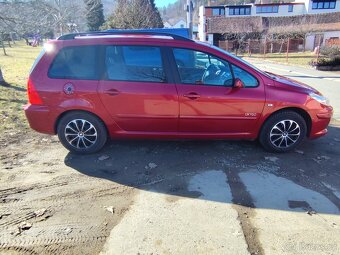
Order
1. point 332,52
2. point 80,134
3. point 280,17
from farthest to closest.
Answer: point 280,17 < point 332,52 < point 80,134

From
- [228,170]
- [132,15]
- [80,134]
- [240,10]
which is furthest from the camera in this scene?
[240,10]

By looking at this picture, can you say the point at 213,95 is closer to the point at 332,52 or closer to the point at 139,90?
the point at 139,90

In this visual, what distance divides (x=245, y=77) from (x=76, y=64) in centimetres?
248

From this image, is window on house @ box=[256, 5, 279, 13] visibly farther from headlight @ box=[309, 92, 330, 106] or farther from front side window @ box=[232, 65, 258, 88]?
front side window @ box=[232, 65, 258, 88]

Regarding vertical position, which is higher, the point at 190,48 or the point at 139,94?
the point at 190,48

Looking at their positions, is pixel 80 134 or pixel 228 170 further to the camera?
pixel 80 134

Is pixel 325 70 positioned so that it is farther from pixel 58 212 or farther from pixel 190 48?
pixel 58 212

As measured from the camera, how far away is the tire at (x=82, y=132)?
459 cm

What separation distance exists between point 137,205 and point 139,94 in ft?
5.42

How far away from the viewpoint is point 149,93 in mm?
4426

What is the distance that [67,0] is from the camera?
1880 cm

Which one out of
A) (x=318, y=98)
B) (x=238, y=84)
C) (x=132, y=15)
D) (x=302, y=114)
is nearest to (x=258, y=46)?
(x=132, y=15)

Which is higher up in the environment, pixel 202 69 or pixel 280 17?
pixel 280 17

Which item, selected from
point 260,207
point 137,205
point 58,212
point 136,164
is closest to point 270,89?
point 260,207
